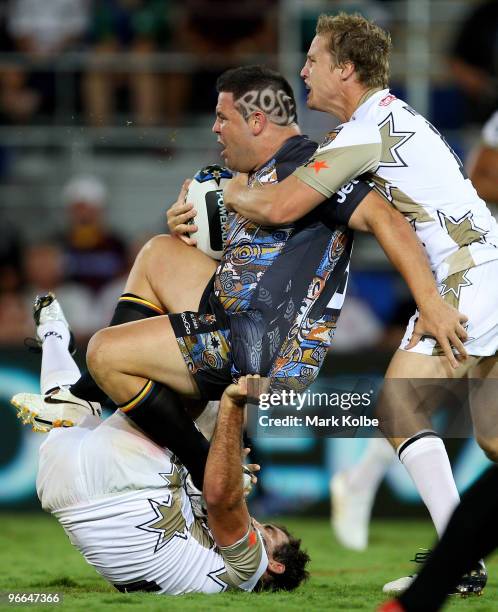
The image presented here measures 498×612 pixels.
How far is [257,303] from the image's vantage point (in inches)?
177

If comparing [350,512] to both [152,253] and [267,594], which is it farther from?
[152,253]

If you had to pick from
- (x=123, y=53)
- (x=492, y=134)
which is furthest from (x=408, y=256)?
(x=123, y=53)

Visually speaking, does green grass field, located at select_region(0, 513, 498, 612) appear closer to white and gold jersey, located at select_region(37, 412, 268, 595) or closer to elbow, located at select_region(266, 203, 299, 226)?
white and gold jersey, located at select_region(37, 412, 268, 595)

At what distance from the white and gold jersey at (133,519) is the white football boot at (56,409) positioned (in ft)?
1.49

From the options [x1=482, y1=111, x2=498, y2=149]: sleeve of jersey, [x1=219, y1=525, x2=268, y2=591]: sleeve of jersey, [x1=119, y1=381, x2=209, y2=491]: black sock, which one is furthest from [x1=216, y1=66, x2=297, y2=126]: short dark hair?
[x1=482, y1=111, x2=498, y2=149]: sleeve of jersey

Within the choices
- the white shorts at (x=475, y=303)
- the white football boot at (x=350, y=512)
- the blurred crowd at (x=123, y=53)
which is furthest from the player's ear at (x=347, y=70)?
the blurred crowd at (x=123, y=53)

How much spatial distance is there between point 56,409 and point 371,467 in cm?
209

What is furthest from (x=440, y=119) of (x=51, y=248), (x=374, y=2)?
(x=51, y=248)

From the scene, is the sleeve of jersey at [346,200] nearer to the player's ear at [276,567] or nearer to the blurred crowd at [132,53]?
the player's ear at [276,567]

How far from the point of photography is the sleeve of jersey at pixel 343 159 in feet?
14.2

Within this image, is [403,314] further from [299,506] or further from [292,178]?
[292,178]

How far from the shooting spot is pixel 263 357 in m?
4.46

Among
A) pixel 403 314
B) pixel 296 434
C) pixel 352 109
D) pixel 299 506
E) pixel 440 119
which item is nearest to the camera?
pixel 296 434

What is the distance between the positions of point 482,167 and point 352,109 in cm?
277
